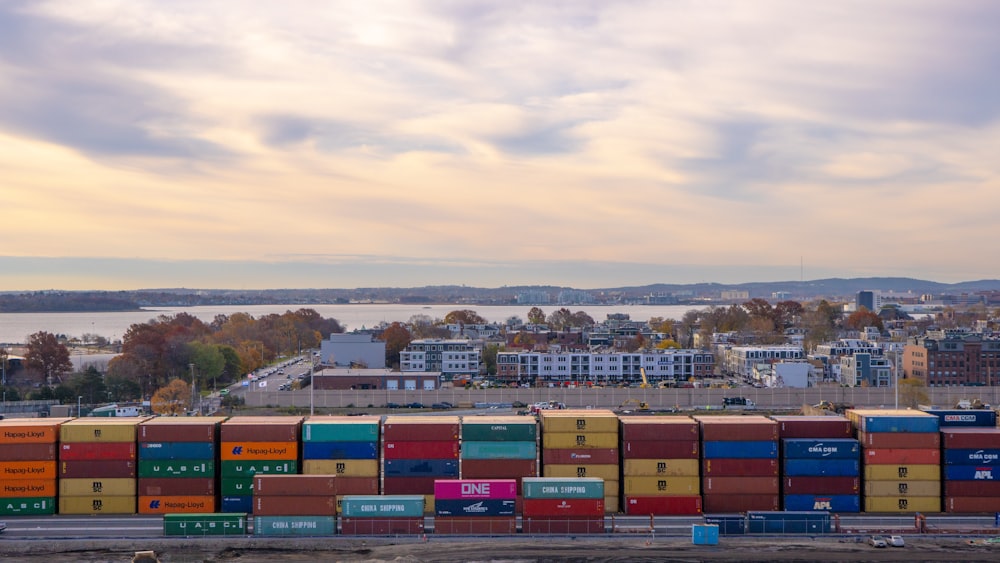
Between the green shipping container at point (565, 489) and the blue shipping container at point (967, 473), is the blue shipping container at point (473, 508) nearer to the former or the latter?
the green shipping container at point (565, 489)

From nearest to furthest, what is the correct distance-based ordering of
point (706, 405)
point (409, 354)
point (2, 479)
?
1. point (2, 479)
2. point (706, 405)
3. point (409, 354)

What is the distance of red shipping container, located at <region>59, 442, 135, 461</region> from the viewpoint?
101 ft

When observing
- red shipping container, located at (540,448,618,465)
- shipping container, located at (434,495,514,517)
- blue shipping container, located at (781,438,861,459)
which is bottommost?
shipping container, located at (434,495,514,517)

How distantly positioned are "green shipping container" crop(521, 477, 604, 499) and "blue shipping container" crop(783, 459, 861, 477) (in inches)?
280

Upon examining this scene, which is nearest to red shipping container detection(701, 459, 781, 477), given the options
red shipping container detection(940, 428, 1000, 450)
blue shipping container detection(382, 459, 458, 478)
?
red shipping container detection(940, 428, 1000, 450)

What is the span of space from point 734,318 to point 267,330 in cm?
7446

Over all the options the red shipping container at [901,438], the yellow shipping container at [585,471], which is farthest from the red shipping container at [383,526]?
the red shipping container at [901,438]

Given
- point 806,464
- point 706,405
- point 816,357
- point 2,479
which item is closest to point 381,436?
point 2,479

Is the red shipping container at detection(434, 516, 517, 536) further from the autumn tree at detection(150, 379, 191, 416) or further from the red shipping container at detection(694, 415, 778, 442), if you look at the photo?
the autumn tree at detection(150, 379, 191, 416)

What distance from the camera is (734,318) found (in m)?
144

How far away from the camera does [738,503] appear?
30609 millimetres

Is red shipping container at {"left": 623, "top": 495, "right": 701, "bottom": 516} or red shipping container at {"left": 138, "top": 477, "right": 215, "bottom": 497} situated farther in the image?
red shipping container at {"left": 138, "top": 477, "right": 215, "bottom": 497}

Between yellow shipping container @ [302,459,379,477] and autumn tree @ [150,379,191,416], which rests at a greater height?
yellow shipping container @ [302,459,379,477]

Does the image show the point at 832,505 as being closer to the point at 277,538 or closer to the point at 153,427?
the point at 277,538
